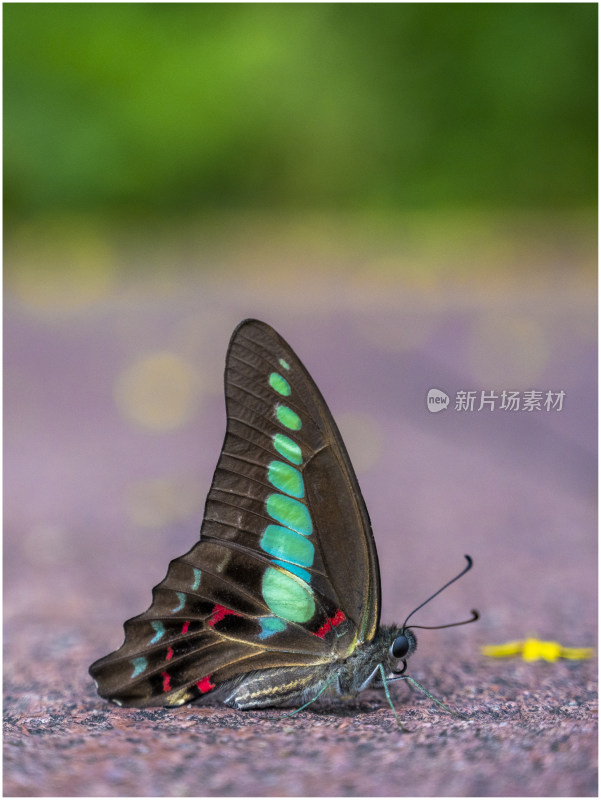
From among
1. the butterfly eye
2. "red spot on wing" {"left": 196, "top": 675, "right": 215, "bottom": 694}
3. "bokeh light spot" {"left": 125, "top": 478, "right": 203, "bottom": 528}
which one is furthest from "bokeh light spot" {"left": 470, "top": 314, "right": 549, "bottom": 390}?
"red spot on wing" {"left": 196, "top": 675, "right": 215, "bottom": 694}

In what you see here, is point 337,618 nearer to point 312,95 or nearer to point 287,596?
point 287,596

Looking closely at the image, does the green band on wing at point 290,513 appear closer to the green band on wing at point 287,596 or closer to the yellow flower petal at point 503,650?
the green band on wing at point 287,596

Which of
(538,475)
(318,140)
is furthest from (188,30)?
(538,475)

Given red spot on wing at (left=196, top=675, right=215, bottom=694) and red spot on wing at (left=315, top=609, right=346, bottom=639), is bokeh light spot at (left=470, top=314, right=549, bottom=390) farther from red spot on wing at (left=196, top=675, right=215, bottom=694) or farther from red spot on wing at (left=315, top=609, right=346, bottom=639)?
red spot on wing at (left=196, top=675, right=215, bottom=694)

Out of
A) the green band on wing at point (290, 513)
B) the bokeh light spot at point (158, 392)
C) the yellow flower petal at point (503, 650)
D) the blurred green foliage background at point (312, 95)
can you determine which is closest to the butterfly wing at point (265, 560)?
the green band on wing at point (290, 513)

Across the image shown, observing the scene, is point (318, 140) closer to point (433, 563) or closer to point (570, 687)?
point (433, 563)
